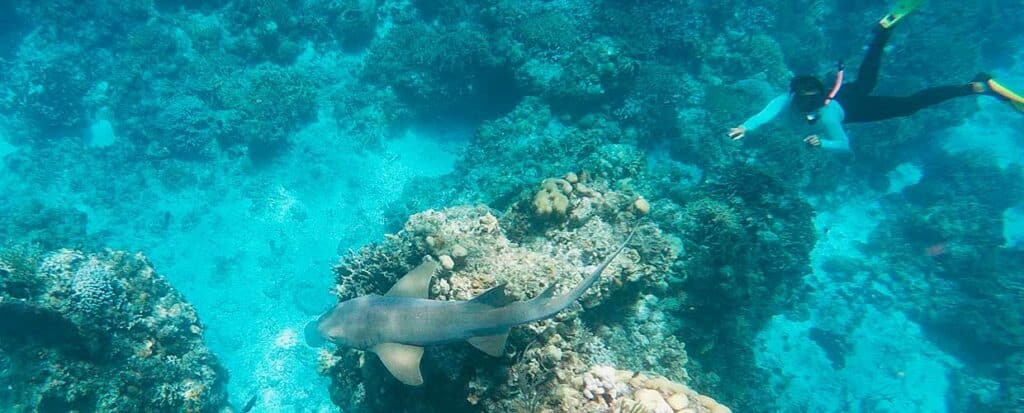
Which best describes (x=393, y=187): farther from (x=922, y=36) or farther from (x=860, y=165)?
(x=922, y=36)

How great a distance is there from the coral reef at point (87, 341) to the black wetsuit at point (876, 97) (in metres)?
13.9

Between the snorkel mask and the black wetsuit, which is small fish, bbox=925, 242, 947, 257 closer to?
the black wetsuit

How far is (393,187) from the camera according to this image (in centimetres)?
1414

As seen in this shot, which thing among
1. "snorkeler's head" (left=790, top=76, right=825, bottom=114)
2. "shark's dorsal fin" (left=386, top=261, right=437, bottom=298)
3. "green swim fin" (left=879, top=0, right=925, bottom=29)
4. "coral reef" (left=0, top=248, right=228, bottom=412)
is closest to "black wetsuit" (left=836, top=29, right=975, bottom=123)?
"green swim fin" (left=879, top=0, right=925, bottom=29)

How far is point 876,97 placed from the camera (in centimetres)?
862

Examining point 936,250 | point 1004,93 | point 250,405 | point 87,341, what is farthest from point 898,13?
point 250,405

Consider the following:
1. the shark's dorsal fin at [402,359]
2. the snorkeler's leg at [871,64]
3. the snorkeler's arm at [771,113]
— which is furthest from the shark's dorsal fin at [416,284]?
the snorkeler's leg at [871,64]

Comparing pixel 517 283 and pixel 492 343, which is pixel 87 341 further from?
pixel 492 343

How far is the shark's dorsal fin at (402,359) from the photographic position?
14.4 feet

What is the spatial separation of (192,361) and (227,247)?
5.59m

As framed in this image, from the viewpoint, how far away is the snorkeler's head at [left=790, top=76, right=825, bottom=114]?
7.49m

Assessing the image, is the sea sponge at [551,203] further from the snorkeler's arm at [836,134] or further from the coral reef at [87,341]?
the coral reef at [87,341]

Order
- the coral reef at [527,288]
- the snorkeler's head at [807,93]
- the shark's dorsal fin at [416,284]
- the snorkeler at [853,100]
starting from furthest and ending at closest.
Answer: the snorkeler at [853,100]
the snorkeler's head at [807,93]
the shark's dorsal fin at [416,284]
the coral reef at [527,288]

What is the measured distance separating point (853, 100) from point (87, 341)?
14.4 metres
